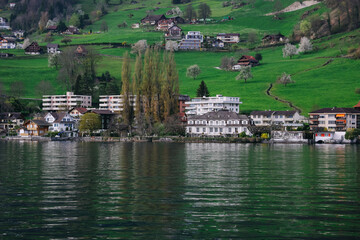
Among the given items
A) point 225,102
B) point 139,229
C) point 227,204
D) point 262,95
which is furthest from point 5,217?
point 262,95

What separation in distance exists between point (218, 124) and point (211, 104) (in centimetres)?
1766

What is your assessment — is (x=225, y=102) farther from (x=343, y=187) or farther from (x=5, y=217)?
(x=5, y=217)

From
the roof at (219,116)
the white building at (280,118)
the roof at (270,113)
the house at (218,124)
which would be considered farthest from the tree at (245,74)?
the white building at (280,118)

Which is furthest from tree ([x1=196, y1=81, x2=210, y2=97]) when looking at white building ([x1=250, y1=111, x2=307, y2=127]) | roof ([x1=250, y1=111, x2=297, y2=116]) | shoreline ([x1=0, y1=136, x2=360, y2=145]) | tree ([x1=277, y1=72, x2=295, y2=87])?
shoreline ([x1=0, y1=136, x2=360, y2=145])

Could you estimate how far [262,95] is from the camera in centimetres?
16925

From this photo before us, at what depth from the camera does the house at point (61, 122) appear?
544ft

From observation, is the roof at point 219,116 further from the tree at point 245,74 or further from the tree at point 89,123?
the tree at point 245,74

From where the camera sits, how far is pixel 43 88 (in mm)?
193000

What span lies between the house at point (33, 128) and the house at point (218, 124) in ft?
155

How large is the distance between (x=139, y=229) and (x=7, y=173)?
2670cm

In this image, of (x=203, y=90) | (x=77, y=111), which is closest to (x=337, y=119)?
(x=203, y=90)

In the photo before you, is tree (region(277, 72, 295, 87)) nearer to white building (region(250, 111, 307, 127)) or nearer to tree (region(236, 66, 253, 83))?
tree (region(236, 66, 253, 83))

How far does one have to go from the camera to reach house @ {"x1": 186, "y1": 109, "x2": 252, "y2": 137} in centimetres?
14275

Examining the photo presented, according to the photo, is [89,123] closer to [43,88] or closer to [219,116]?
[219,116]
